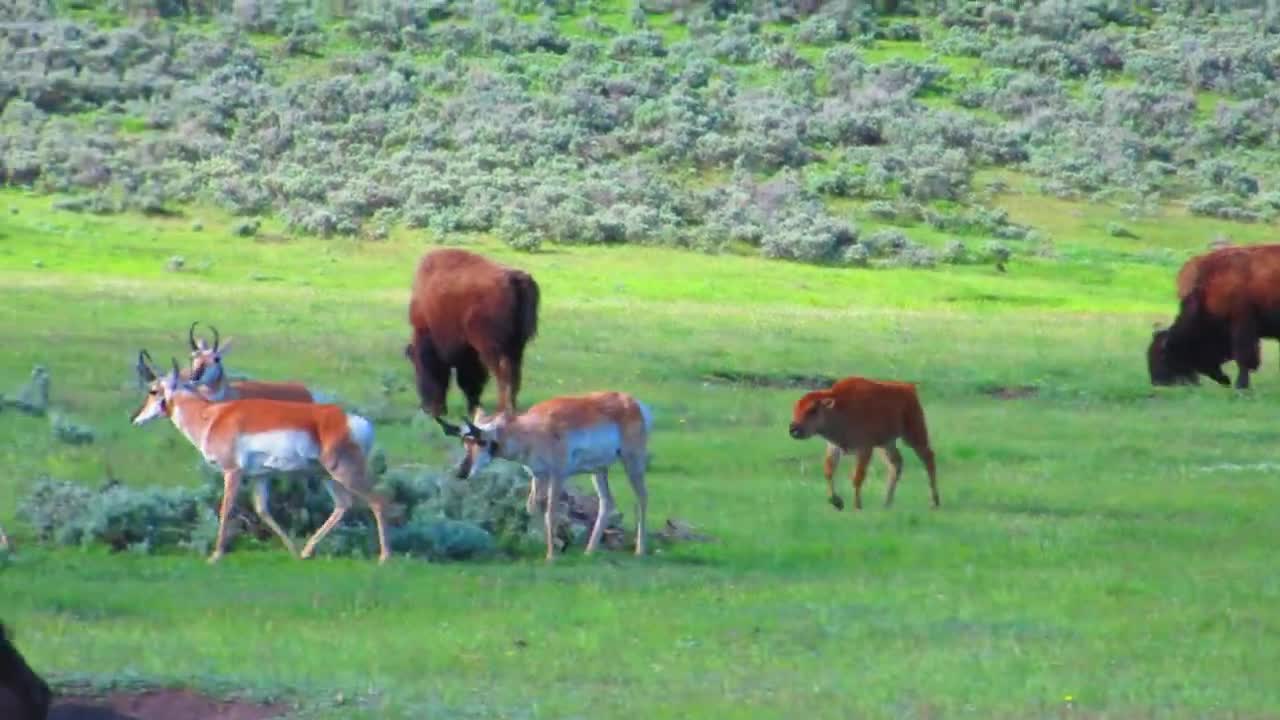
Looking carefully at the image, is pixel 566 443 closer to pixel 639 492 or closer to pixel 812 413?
pixel 639 492

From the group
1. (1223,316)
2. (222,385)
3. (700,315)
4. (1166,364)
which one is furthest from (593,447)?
(700,315)

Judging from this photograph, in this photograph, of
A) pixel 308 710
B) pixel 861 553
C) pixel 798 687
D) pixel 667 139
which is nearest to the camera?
pixel 308 710

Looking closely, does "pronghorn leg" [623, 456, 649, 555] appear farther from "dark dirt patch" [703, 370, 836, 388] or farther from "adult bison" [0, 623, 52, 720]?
"dark dirt patch" [703, 370, 836, 388]

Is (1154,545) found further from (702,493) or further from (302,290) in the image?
(302,290)

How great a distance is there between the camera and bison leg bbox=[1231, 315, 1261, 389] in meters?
30.5

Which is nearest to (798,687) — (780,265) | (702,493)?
(702,493)

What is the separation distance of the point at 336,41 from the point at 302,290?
2756 cm

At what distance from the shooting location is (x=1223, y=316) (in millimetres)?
31000

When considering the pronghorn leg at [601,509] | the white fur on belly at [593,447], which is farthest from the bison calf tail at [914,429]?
the white fur on belly at [593,447]

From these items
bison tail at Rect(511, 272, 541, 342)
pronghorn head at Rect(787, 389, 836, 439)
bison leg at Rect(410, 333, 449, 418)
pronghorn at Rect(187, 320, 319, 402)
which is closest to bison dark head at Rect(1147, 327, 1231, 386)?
bison tail at Rect(511, 272, 541, 342)

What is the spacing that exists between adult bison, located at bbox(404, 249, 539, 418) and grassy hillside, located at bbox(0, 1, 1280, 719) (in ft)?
2.18

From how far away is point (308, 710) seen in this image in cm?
1064

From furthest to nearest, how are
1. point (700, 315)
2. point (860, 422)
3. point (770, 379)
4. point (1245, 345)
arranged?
point (700, 315) → point (1245, 345) → point (770, 379) → point (860, 422)

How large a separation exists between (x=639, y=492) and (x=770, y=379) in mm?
12767
